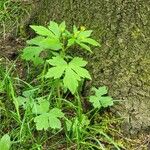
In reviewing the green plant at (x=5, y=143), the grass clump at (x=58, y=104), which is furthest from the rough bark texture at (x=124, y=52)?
the green plant at (x=5, y=143)

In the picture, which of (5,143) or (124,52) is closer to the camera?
(5,143)

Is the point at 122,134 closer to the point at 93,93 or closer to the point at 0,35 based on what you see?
the point at 93,93

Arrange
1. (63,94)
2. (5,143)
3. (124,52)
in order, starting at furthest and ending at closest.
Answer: (63,94) → (124,52) → (5,143)

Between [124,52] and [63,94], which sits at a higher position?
[124,52]

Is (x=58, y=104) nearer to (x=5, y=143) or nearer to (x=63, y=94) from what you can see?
(x=63, y=94)

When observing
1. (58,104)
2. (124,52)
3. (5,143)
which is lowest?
(5,143)

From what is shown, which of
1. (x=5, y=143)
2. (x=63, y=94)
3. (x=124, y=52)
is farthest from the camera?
(x=63, y=94)

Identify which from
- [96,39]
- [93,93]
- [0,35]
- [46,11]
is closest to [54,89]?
[93,93]

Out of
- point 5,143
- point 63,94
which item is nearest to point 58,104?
point 63,94
